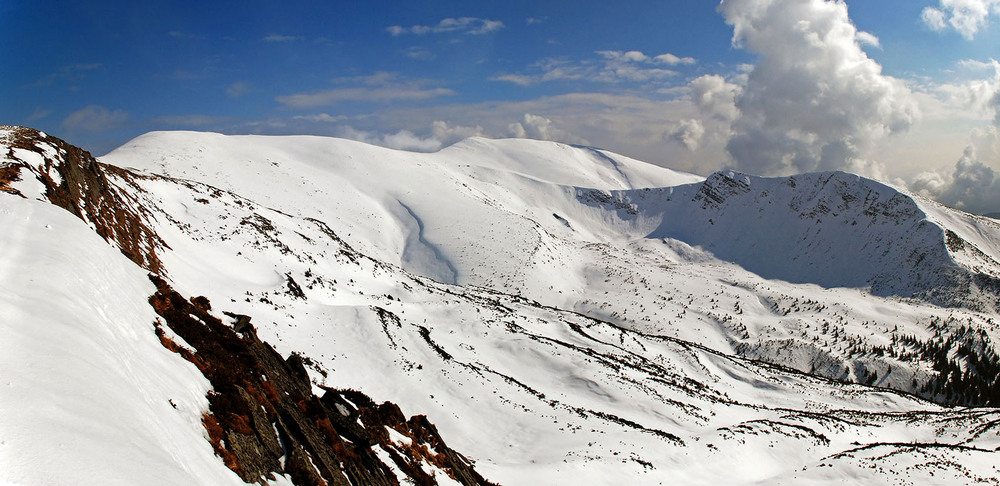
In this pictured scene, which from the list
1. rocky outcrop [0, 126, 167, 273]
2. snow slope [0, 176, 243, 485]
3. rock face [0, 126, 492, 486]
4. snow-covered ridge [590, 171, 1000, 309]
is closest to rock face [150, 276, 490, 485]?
rock face [0, 126, 492, 486]

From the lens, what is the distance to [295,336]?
35.6 metres

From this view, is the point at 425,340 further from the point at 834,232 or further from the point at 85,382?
the point at 834,232

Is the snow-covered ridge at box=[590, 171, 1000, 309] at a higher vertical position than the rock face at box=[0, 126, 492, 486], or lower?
higher

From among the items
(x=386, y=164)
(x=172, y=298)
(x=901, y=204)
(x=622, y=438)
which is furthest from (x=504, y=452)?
(x=901, y=204)

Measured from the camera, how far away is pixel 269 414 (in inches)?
543

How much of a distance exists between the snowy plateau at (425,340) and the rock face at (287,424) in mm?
107

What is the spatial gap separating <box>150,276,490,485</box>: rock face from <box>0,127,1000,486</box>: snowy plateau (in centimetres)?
11

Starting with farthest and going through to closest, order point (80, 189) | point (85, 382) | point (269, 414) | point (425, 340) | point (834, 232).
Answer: point (834, 232) < point (425, 340) < point (80, 189) < point (269, 414) < point (85, 382)

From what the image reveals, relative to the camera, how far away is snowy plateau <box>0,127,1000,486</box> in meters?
10.8

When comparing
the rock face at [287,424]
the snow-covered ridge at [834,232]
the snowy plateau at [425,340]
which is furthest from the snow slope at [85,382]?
the snow-covered ridge at [834,232]

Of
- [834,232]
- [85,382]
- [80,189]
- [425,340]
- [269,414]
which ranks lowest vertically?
[425,340]

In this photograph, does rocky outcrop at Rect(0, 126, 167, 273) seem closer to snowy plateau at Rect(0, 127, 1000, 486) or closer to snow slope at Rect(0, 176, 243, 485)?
snowy plateau at Rect(0, 127, 1000, 486)

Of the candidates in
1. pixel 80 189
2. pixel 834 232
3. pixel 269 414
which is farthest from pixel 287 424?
pixel 834 232

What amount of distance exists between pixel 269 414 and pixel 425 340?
99.0ft
